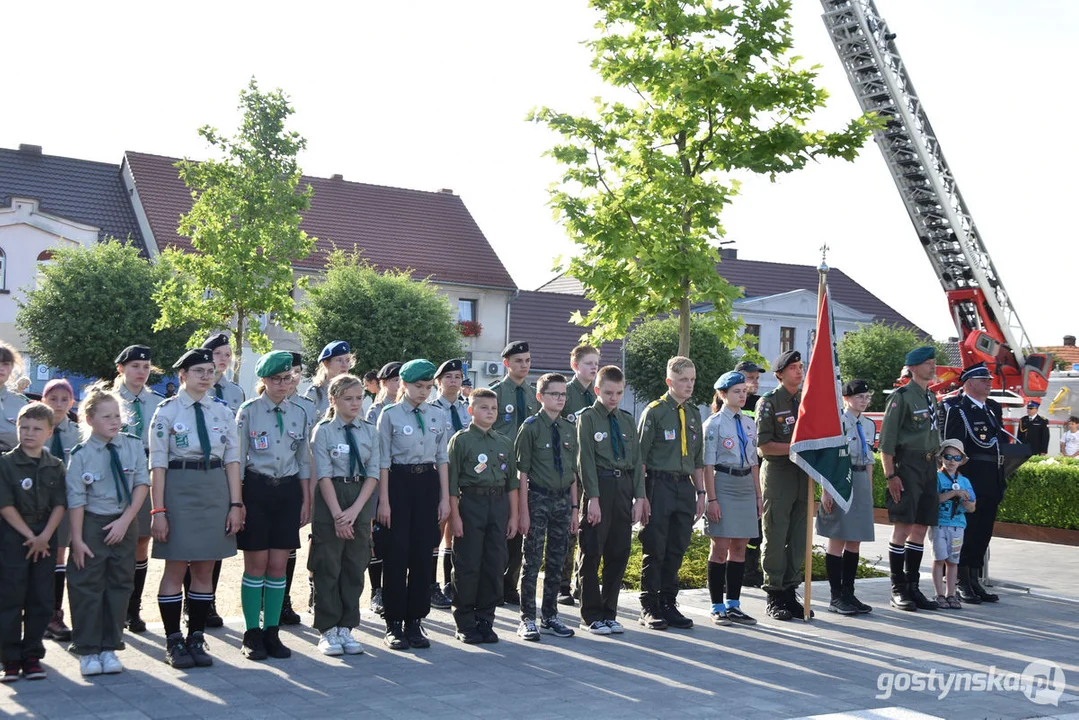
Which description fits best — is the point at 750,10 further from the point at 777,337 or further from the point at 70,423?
the point at 777,337

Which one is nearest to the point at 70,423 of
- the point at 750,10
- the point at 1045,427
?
the point at 750,10

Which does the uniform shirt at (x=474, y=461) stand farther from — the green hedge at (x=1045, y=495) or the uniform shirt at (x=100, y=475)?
the green hedge at (x=1045, y=495)

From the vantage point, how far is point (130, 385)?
830cm

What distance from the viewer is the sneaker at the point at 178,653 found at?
707 centimetres

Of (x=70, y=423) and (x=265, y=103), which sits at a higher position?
(x=265, y=103)

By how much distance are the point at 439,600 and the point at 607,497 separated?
201 cm

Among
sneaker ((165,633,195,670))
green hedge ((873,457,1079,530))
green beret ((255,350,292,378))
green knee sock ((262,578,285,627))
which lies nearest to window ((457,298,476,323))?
green hedge ((873,457,1079,530))

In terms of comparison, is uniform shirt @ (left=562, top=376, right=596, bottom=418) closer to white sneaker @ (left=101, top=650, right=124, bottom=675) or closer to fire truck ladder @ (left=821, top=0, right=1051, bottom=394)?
white sneaker @ (left=101, top=650, right=124, bottom=675)

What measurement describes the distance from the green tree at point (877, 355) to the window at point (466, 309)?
16.5m

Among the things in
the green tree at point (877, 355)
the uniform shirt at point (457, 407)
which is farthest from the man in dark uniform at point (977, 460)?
the green tree at point (877, 355)

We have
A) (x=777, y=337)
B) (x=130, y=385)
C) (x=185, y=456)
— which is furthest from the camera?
(x=777, y=337)

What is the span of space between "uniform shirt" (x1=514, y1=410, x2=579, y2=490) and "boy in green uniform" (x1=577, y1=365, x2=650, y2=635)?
0.15 m

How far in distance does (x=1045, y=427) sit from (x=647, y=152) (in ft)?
53.2

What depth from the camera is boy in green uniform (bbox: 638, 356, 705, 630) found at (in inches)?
357
